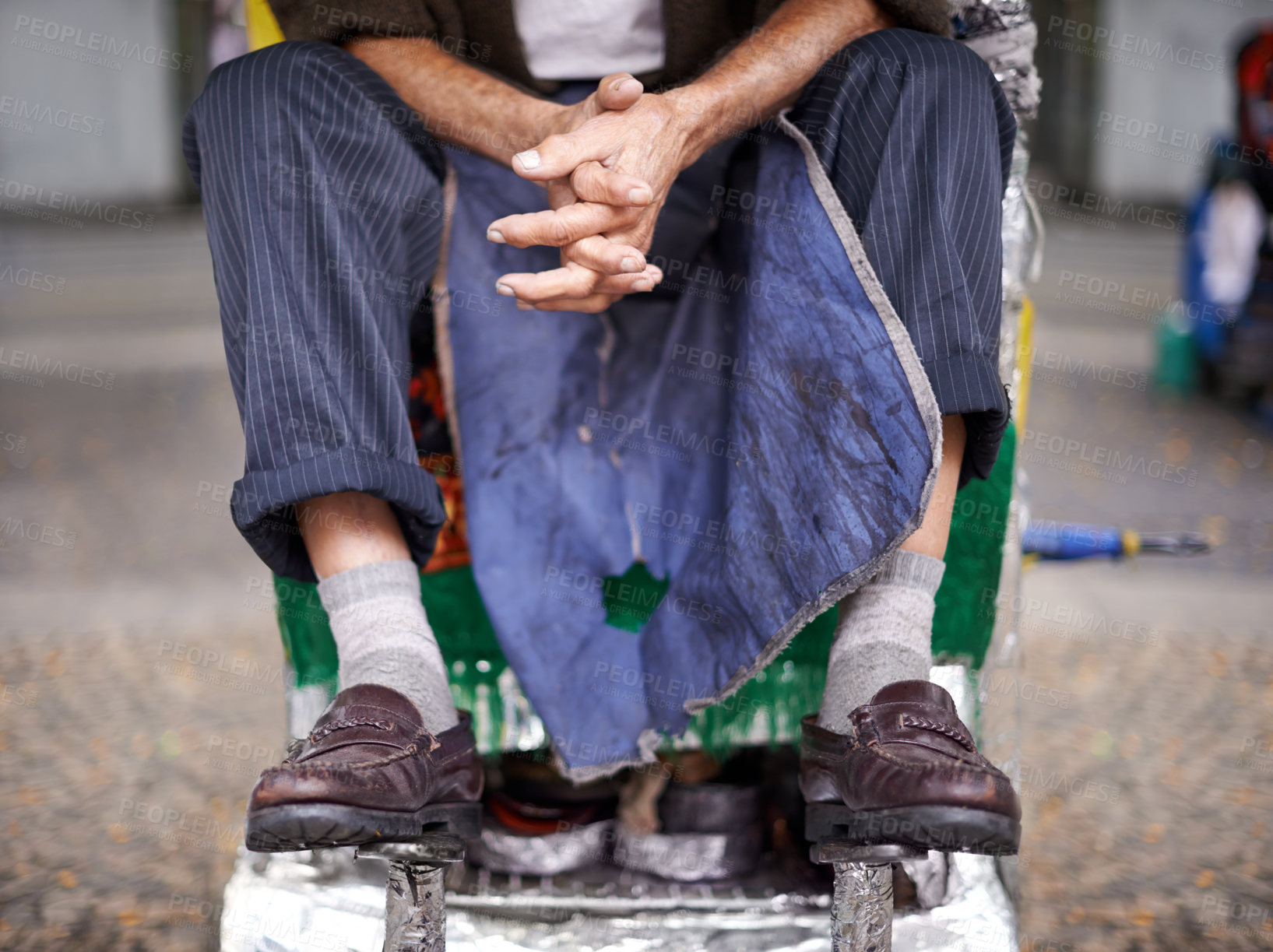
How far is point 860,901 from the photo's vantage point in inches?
38.5

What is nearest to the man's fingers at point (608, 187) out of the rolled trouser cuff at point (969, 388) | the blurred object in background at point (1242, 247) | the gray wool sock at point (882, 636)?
the rolled trouser cuff at point (969, 388)

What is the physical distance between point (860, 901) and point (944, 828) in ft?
0.55

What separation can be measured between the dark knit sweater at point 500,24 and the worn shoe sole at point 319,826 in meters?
0.86

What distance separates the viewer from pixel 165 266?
980cm

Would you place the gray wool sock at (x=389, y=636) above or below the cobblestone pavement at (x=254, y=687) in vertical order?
above

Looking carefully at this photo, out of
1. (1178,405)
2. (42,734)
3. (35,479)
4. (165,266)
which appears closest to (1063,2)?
(1178,405)

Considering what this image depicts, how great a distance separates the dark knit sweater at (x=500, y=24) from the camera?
1.26m

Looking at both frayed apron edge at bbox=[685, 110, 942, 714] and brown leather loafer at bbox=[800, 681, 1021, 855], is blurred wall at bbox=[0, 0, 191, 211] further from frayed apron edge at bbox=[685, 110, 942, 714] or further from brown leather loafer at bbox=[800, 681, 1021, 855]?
brown leather loafer at bbox=[800, 681, 1021, 855]

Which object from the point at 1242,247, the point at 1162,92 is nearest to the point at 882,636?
the point at 1242,247

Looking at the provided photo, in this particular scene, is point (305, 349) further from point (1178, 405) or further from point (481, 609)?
point (1178, 405)

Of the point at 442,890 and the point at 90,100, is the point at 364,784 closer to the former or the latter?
the point at 442,890

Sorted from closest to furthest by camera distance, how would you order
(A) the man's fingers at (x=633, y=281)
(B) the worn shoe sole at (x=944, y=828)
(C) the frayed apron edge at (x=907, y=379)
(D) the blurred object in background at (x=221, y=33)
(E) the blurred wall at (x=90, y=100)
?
(B) the worn shoe sole at (x=944, y=828) → (C) the frayed apron edge at (x=907, y=379) → (A) the man's fingers at (x=633, y=281) → (D) the blurred object in background at (x=221, y=33) → (E) the blurred wall at (x=90, y=100)

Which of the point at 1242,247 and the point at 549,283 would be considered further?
the point at 1242,247

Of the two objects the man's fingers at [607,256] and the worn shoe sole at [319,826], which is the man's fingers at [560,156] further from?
the worn shoe sole at [319,826]
